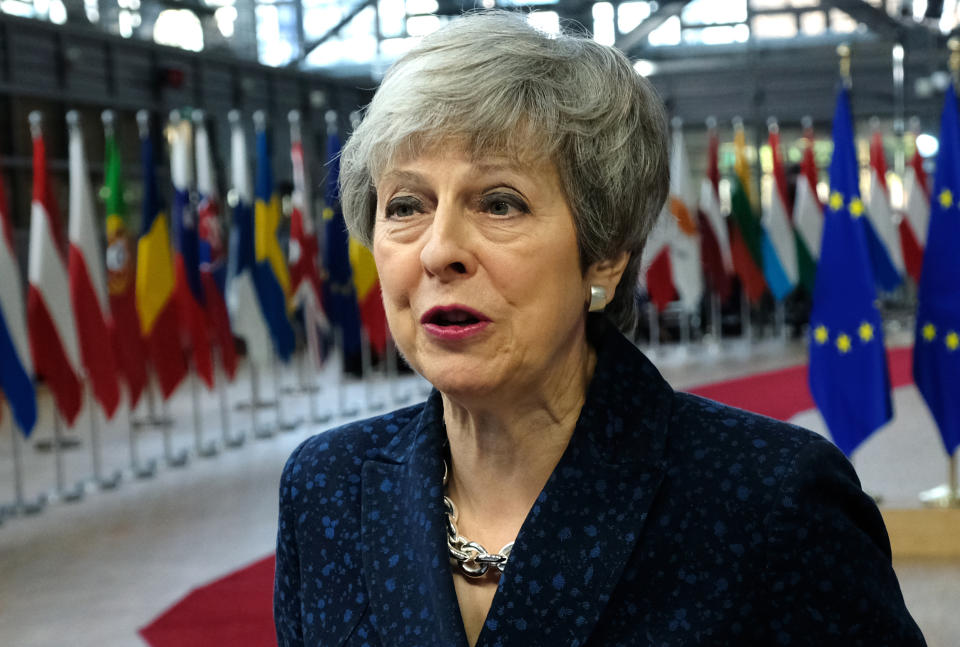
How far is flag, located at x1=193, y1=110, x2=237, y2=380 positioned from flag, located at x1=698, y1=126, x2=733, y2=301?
21.6 feet

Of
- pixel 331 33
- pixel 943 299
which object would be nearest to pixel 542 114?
A: pixel 943 299

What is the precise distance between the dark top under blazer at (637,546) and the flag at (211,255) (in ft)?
27.8

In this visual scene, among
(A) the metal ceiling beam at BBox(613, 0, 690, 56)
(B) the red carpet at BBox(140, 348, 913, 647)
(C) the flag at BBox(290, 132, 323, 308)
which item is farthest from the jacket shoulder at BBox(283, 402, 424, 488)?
(A) the metal ceiling beam at BBox(613, 0, 690, 56)

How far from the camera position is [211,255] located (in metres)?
10.1

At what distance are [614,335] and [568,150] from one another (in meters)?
0.30

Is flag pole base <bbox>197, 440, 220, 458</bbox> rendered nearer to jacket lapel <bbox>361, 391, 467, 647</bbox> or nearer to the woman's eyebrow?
jacket lapel <bbox>361, 391, 467, 647</bbox>

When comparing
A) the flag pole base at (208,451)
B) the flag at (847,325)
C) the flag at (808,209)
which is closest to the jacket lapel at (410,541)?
the flag at (847,325)

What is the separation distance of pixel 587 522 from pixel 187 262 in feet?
26.9

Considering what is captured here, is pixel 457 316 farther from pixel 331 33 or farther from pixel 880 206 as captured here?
pixel 331 33

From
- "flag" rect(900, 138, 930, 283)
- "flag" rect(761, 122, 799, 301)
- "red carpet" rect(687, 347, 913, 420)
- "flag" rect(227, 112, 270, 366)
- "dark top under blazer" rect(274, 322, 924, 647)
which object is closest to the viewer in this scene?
"dark top under blazer" rect(274, 322, 924, 647)

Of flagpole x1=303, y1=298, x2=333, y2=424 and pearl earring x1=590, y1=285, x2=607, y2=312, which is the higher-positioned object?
pearl earring x1=590, y1=285, x2=607, y2=312

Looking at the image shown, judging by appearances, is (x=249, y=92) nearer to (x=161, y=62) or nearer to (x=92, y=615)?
(x=161, y=62)

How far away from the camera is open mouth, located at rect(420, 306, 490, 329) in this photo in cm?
153

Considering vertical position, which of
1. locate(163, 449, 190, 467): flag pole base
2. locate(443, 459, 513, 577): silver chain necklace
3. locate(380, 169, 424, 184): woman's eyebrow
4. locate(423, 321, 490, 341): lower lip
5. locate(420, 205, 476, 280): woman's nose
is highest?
locate(380, 169, 424, 184): woman's eyebrow
